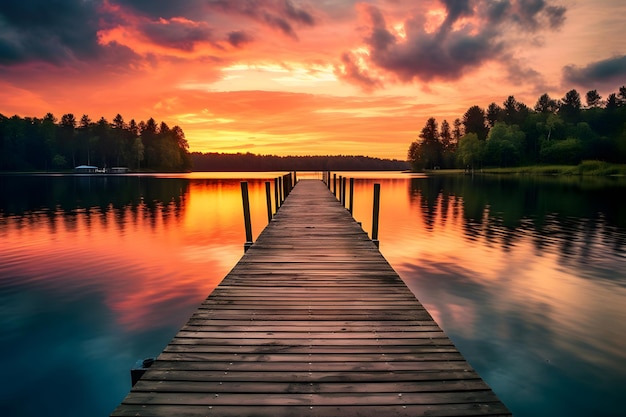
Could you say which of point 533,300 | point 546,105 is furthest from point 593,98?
point 533,300

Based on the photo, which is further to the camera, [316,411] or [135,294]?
[135,294]

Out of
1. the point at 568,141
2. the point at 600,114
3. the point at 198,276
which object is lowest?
the point at 198,276

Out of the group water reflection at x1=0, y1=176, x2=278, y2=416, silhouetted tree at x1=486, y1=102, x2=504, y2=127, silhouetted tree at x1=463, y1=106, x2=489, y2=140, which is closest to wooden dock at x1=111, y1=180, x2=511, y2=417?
water reflection at x1=0, y1=176, x2=278, y2=416

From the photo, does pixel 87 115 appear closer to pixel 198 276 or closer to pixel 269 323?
pixel 198 276

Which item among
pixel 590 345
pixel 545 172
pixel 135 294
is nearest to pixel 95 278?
pixel 135 294

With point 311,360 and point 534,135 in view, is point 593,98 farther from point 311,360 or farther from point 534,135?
point 311,360

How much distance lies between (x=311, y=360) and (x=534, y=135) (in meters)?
121

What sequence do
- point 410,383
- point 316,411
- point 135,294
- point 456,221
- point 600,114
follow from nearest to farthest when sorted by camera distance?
point 316,411 → point 410,383 → point 135,294 → point 456,221 → point 600,114

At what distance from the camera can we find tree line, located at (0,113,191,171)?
11144 cm

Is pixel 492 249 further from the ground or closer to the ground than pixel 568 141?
closer to the ground

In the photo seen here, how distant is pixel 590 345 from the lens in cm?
773

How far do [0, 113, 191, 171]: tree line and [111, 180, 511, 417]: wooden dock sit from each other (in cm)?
12300

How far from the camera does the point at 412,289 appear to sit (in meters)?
11.6

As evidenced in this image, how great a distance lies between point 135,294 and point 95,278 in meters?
2.56
